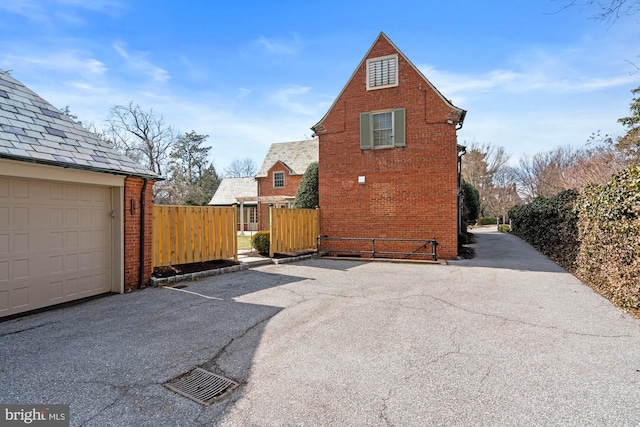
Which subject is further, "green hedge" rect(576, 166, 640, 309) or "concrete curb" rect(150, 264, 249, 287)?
"concrete curb" rect(150, 264, 249, 287)

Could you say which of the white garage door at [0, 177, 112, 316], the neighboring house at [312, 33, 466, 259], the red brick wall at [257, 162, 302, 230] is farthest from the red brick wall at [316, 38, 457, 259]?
the red brick wall at [257, 162, 302, 230]

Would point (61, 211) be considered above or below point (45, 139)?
below

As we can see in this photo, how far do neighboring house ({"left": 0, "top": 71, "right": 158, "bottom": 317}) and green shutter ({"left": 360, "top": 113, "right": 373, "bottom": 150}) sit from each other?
25.7ft

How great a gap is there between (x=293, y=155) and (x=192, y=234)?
1964 centimetres

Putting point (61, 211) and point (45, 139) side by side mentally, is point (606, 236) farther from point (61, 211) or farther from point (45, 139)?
point (45, 139)

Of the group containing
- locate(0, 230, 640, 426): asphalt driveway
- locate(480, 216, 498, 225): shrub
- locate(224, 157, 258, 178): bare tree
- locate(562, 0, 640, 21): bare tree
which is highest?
locate(224, 157, 258, 178): bare tree

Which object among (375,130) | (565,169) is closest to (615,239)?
(375,130)

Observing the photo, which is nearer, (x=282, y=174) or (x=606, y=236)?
(x=606, y=236)

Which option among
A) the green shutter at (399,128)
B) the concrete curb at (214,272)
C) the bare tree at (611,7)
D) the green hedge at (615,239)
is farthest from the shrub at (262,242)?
the bare tree at (611,7)

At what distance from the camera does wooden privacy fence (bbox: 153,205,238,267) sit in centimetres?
782

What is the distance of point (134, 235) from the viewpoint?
6965mm

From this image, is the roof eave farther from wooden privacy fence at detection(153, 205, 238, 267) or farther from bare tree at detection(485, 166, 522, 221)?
bare tree at detection(485, 166, 522, 221)

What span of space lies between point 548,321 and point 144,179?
8.22 meters

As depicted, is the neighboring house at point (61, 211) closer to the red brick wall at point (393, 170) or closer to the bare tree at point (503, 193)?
the red brick wall at point (393, 170)
